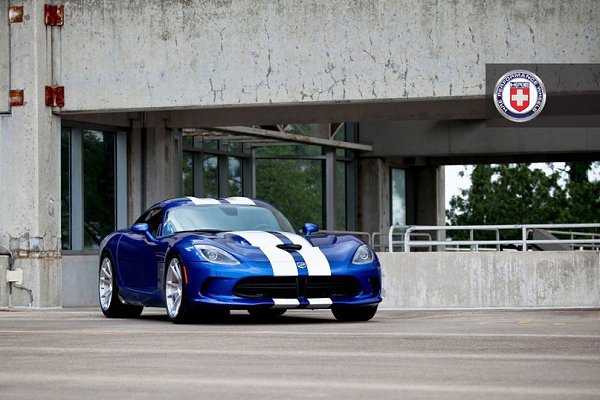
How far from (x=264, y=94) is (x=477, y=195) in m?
50.2

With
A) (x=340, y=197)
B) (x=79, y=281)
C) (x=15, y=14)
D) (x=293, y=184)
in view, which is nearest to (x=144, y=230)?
(x=15, y=14)

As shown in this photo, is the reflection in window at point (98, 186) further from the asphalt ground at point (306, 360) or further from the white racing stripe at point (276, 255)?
the white racing stripe at point (276, 255)

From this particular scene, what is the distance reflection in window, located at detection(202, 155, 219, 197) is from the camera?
33031 millimetres

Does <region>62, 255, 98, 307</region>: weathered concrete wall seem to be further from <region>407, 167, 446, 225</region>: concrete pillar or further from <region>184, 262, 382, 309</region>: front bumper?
<region>407, 167, 446, 225</region>: concrete pillar

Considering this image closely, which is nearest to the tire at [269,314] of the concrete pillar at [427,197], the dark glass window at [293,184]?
the dark glass window at [293,184]

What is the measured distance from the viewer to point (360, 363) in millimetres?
8750

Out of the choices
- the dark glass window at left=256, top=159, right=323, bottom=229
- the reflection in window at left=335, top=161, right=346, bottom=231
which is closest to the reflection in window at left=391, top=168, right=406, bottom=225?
the reflection in window at left=335, top=161, right=346, bottom=231

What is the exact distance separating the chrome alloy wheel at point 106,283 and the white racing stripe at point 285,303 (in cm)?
317

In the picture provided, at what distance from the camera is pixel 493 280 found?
2062cm

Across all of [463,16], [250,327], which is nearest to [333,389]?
[250,327]

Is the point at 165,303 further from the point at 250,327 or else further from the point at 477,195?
the point at 477,195

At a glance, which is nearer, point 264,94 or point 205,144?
point 264,94

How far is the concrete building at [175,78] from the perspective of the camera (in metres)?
19.9

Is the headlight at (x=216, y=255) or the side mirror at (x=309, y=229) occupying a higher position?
the side mirror at (x=309, y=229)
